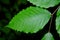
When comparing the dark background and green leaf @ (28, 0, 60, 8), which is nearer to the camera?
green leaf @ (28, 0, 60, 8)

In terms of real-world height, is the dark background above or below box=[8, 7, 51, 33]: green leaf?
below

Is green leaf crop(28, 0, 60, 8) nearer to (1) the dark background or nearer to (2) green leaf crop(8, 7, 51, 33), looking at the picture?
(2) green leaf crop(8, 7, 51, 33)

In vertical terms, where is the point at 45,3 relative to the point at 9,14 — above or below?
above

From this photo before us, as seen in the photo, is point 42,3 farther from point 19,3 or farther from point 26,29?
point 19,3

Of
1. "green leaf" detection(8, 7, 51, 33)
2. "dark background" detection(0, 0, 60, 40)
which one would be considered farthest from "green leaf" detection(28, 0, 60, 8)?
"dark background" detection(0, 0, 60, 40)

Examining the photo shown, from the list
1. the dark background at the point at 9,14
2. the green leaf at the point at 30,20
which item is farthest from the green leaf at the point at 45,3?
the dark background at the point at 9,14

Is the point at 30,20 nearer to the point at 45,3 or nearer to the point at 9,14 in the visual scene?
the point at 45,3

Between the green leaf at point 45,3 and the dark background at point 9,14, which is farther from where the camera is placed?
the dark background at point 9,14

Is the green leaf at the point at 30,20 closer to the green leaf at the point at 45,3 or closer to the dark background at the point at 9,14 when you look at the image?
the green leaf at the point at 45,3

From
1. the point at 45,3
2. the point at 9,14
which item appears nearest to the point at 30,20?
the point at 45,3
